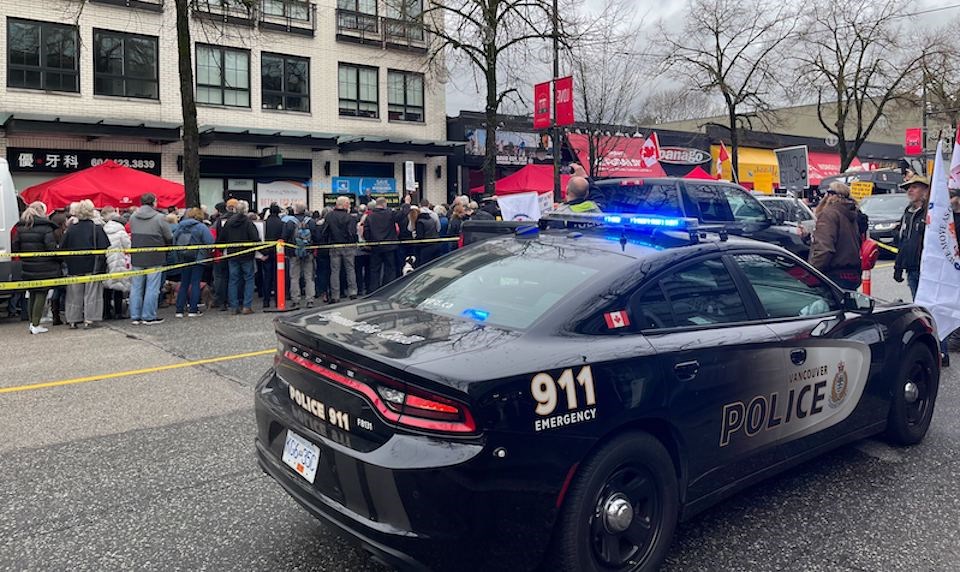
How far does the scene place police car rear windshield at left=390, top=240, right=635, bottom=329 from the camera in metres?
3.38

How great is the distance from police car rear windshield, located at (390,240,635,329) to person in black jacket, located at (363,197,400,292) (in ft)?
28.7

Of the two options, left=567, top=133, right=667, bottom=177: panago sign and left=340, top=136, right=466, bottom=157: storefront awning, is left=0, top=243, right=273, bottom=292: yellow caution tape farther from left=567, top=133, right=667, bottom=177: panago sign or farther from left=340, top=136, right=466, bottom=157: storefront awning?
left=567, top=133, right=667, bottom=177: panago sign

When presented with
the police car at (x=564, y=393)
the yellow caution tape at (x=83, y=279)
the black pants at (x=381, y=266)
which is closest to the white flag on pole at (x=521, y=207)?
the black pants at (x=381, y=266)

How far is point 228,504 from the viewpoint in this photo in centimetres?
398

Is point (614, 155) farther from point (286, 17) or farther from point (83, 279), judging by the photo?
point (83, 279)

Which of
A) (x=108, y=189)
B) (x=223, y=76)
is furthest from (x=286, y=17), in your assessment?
(x=108, y=189)

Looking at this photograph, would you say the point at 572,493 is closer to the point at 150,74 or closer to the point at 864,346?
the point at 864,346

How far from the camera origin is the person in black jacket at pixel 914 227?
7855 mm

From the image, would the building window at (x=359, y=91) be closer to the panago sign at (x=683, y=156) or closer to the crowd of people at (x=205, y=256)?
the panago sign at (x=683, y=156)

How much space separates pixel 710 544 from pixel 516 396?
1.53 m

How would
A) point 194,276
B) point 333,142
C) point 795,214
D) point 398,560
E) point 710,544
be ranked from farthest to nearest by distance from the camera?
point 333,142 < point 795,214 < point 194,276 < point 710,544 < point 398,560

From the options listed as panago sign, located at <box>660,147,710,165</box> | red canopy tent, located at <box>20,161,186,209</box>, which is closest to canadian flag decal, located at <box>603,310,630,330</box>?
red canopy tent, located at <box>20,161,186,209</box>

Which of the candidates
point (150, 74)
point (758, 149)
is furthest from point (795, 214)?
point (758, 149)

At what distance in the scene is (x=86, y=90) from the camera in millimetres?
20766
